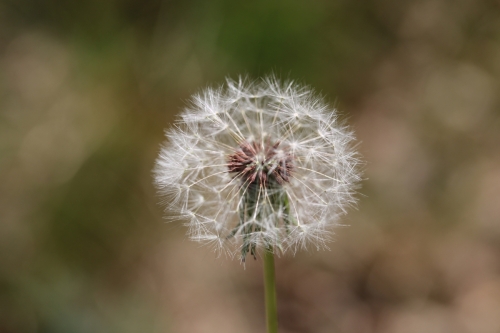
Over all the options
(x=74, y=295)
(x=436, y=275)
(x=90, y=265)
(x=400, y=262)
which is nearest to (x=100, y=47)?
(x=90, y=265)

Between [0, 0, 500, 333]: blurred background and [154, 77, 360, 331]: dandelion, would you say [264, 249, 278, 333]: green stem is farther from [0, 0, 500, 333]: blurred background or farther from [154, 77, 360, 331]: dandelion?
[0, 0, 500, 333]: blurred background

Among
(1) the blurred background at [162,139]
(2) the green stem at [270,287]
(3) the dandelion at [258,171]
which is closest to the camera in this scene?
(2) the green stem at [270,287]

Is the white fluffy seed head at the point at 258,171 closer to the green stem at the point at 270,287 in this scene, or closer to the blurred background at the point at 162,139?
the green stem at the point at 270,287

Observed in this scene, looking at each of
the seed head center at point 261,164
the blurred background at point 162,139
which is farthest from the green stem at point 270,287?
the blurred background at point 162,139

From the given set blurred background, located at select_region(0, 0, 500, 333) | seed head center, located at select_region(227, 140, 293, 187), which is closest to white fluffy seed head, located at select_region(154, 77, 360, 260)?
seed head center, located at select_region(227, 140, 293, 187)

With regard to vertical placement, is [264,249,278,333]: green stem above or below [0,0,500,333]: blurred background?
below

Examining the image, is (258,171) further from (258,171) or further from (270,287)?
(270,287)
